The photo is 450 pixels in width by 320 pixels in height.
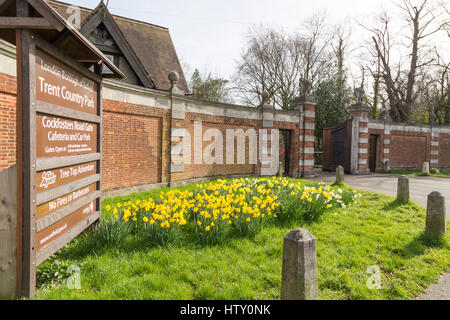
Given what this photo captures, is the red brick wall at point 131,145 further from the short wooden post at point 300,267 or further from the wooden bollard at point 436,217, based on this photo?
the wooden bollard at point 436,217

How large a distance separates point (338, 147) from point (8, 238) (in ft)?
60.6

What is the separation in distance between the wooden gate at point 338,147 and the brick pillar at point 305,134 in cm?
396

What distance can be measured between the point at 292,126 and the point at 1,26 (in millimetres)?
13281

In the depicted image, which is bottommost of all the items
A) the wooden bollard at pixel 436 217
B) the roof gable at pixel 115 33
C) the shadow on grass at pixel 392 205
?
the shadow on grass at pixel 392 205

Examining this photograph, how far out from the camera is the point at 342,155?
60.1 ft

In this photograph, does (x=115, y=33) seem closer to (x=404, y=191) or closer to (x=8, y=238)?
(x=8, y=238)

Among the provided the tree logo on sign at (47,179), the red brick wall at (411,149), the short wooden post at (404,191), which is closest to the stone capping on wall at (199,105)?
the tree logo on sign at (47,179)

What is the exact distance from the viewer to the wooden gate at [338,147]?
17.9 metres

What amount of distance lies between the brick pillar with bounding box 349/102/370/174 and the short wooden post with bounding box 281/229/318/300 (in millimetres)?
16517

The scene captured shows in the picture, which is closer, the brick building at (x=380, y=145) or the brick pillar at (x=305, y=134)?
the brick pillar at (x=305, y=134)

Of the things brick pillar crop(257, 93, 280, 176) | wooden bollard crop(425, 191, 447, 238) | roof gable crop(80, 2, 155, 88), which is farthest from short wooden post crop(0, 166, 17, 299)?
brick pillar crop(257, 93, 280, 176)

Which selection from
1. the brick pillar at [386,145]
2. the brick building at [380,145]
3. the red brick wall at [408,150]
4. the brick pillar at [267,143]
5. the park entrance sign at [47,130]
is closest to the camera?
the park entrance sign at [47,130]

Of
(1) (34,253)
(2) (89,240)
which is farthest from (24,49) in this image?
(2) (89,240)
